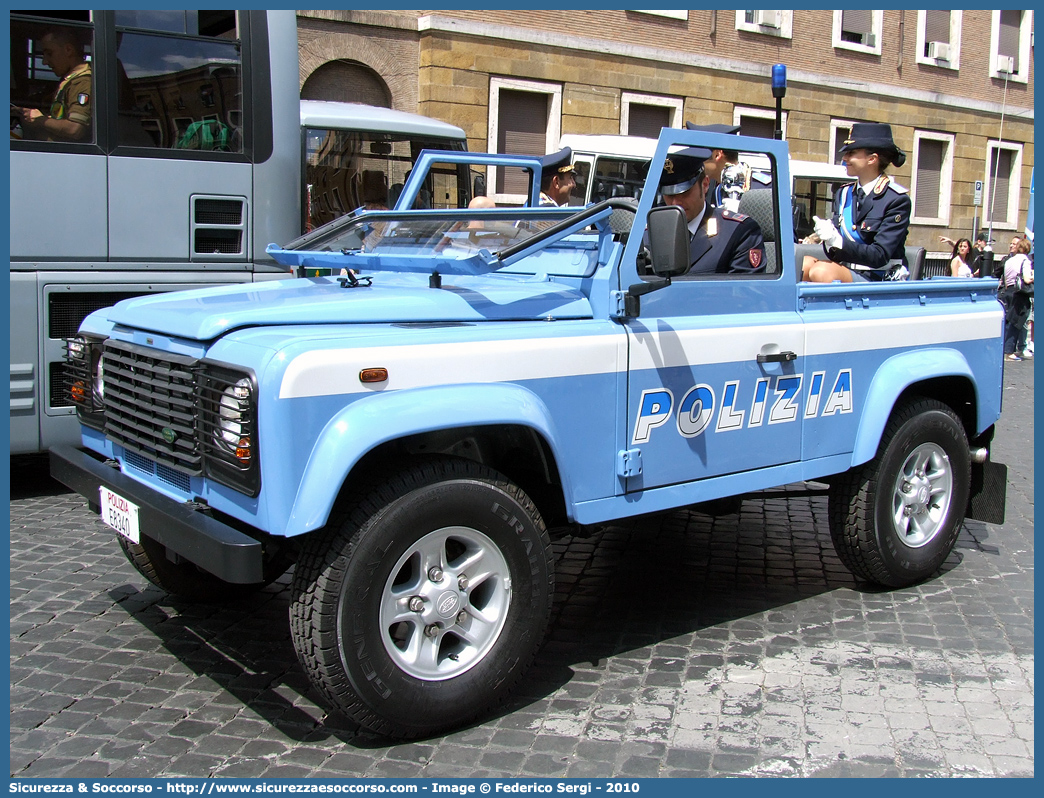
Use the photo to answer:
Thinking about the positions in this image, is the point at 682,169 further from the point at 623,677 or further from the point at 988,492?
the point at 988,492

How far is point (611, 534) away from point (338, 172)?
18.8ft

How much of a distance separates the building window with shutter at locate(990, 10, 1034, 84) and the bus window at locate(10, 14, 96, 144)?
98.9 ft

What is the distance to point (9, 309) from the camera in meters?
6.59

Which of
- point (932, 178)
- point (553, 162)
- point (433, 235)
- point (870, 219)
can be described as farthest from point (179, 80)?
point (932, 178)

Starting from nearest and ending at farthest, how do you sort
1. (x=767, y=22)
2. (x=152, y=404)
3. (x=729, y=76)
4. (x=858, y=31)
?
(x=152, y=404)
(x=729, y=76)
(x=767, y=22)
(x=858, y=31)

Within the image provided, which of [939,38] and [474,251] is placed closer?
[474,251]

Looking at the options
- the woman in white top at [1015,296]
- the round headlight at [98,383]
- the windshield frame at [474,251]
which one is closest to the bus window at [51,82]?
the windshield frame at [474,251]

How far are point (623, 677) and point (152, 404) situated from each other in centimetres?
206

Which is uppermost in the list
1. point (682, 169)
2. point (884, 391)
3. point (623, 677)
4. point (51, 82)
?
point (51, 82)

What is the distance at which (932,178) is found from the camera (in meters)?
30.1

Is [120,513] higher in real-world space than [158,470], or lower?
lower

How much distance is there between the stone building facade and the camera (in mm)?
19578
